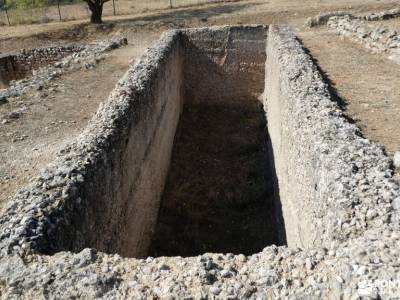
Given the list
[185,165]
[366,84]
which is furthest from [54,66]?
[366,84]

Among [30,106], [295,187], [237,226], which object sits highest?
[30,106]

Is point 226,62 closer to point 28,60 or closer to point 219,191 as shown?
point 219,191

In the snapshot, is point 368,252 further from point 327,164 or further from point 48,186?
point 48,186

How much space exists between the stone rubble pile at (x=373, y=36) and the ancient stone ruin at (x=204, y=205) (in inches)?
79.5

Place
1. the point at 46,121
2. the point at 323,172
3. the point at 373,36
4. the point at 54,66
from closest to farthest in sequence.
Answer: the point at 323,172
the point at 46,121
the point at 373,36
the point at 54,66

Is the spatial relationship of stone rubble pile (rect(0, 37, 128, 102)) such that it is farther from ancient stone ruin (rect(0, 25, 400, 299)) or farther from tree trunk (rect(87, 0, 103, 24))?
tree trunk (rect(87, 0, 103, 24))

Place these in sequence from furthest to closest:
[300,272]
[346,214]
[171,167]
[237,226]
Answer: [171,167], [237,226], [346,214], [300,272]

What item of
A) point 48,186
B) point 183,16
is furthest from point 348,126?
point 183,16

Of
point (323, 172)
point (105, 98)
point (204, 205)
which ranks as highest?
point (323, 172)

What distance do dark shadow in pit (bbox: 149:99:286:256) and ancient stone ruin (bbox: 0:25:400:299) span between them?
4cm

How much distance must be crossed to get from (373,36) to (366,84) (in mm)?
3730

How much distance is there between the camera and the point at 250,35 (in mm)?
14953

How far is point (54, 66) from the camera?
45.2ft

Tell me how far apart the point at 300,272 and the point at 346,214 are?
93 centimetres
